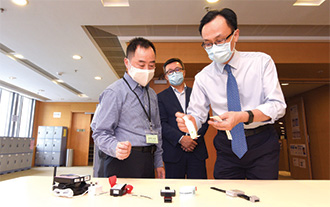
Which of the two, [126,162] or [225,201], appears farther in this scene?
[126,162]

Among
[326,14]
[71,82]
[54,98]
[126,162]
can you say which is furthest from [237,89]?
[54,98]

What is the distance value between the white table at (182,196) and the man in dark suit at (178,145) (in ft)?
3.23

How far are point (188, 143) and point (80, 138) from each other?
394 inches

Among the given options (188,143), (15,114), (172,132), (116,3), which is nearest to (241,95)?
(188,143)

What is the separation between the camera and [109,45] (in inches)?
184

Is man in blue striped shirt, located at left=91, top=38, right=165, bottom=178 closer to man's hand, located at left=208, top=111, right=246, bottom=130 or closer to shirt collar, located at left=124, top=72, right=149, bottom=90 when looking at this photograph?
shirt collar, located at left=124, top=72, right=149, bottom=90

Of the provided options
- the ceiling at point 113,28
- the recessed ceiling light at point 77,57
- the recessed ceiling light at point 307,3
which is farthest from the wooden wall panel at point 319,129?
the recessed ceiling light at point 77,57

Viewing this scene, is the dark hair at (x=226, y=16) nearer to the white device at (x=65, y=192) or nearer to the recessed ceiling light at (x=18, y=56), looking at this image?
the white device at (x=65, y=192)

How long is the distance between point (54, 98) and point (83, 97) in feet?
4.74

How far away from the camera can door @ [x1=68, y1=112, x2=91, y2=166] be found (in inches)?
425

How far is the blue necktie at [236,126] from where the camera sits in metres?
1.22

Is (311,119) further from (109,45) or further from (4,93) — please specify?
(4,93)

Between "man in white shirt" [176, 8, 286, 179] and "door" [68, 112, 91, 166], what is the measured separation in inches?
410

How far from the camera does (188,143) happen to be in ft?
6.82
